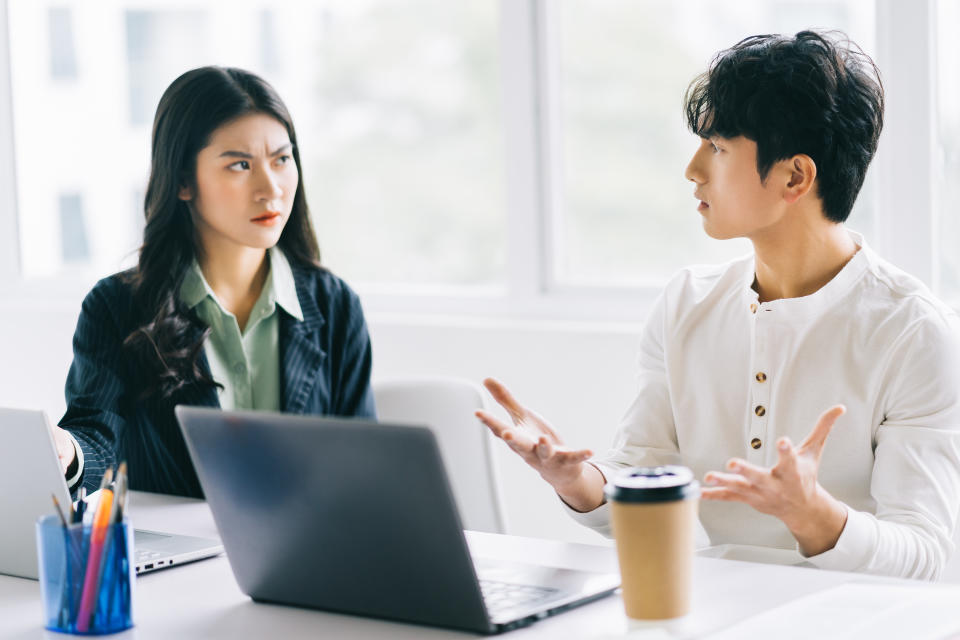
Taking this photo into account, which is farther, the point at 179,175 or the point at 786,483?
the point at 179,175

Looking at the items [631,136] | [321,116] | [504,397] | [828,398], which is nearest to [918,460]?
[828,398]

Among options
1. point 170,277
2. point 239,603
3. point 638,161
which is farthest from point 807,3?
point 239,603

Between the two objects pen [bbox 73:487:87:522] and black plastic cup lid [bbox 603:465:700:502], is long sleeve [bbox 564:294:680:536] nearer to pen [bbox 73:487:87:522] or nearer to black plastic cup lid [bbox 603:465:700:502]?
black plastic cup lid [bbox 603:465:700:502]

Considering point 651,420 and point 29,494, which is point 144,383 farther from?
point 651,420

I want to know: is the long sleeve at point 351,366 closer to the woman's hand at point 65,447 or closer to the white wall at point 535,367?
the woman's hand at point 65,447

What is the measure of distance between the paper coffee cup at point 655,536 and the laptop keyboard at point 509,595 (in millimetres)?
114

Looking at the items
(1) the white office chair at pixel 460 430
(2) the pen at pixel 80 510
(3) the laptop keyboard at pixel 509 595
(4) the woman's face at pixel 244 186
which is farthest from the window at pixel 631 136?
(2) the pen at pixel 80 510

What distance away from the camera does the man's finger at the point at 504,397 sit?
4.79ft

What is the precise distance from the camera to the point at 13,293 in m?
4.35

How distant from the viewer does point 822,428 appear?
1.30m

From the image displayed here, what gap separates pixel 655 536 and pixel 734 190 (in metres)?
0.79

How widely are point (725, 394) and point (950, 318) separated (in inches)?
13.1

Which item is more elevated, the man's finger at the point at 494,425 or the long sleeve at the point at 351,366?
the man's finger at the point at 494,425

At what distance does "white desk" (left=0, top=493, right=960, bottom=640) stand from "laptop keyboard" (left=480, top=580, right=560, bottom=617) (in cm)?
4
